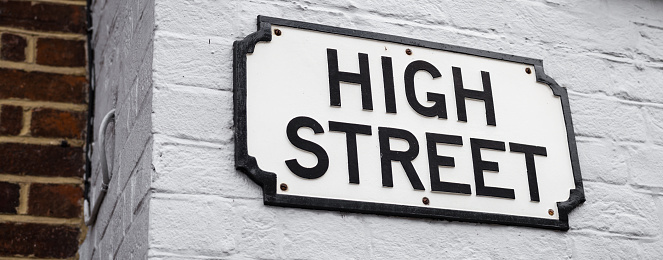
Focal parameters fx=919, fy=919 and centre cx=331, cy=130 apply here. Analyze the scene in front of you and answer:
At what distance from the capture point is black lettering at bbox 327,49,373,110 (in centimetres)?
197

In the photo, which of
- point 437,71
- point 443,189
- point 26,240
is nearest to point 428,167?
point 443,189

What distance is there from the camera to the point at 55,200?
2.41 metres

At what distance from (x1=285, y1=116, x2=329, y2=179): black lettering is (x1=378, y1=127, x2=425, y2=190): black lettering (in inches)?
5.1

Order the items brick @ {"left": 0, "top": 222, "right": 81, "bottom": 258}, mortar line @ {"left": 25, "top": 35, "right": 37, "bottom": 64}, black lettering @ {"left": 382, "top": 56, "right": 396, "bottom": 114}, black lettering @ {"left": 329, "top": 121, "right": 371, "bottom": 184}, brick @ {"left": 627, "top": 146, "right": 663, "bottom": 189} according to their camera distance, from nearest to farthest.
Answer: black lettering @ {"left": 329, "top": 121, "right": 371, "bottom": 184} < black lettering @ {"left": 382, "top": 56, "right": 396, "bottom": 114} < brick @ {"left": 627, "top": 146, "right": 663, "bottom": 189} < brick @ {"left": 0, "top": 222, "right": 81, "bottom": 258} < mortar line @ {"left": 25, "top": 35, "right": 37, "bottom": 64}

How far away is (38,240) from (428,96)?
3.52 ft

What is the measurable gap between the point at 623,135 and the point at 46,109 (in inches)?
58.9

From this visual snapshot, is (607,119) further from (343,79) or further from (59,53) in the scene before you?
(59,53)

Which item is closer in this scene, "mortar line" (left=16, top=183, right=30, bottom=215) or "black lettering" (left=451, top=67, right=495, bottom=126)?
"black lettering" (left=451, top=67, right=495, bottom=126)

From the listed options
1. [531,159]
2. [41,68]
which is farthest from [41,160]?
[531,159]

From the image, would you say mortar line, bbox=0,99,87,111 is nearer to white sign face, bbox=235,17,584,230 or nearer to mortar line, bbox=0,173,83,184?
mortar line, bbox=0,173,83,184

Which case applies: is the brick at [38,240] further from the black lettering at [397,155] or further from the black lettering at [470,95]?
the black lettering at [470,95]

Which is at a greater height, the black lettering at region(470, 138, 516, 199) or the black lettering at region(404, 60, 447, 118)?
the black lettering at region(404, 60, 447, 118)

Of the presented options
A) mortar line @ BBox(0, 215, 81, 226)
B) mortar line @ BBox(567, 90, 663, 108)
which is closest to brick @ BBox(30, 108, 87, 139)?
mortar line @ BBox(0, 215, 81, 226)

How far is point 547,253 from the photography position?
1.98 meters
